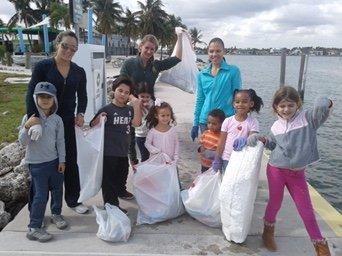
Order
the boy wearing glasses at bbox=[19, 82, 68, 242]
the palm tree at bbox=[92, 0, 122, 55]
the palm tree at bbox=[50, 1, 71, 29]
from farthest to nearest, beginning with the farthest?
1. the palm tree at bbox=[92, 0, 122, 55]
2. the palm tree at bbox=[50, 1, 71, 29]
3. the boy wearing glasses at bbox=[19, 82, 68, 242]

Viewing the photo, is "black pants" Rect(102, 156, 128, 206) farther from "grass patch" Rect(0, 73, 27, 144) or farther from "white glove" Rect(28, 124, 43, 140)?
"grass patch" Rect(0, 73, 27, 144)

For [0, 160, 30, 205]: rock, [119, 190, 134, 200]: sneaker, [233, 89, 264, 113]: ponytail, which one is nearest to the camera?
[233, 89, 264, 113]: ponytail

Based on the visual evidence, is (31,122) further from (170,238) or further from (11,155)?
(11,155)

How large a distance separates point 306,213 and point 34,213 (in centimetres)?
232

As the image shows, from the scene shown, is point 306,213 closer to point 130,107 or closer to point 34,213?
point 130,107

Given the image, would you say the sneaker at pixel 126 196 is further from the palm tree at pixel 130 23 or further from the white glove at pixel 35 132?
the palm tree at pixel 130 23

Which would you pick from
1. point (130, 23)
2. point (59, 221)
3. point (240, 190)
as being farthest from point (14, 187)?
point (130, 23)

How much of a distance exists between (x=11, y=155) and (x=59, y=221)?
2.59m

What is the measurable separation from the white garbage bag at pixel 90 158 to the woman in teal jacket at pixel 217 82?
114 centimetres

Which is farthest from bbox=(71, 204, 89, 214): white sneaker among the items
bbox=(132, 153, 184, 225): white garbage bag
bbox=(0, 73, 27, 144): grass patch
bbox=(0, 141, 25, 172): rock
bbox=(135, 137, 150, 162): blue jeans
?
bbox=(0, 73, 27, 144): grass patch

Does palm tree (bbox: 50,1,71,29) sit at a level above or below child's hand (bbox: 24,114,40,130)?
above

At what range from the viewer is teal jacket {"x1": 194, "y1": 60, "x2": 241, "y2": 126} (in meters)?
3.96

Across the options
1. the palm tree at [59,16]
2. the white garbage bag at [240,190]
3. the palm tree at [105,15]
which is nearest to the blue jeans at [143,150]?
the white garbage bag at [240,190]

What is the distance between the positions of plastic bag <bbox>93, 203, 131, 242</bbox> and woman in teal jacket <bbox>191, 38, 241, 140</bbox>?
1351mm
